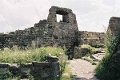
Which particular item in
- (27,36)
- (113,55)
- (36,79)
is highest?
(27,36)

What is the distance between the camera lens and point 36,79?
934 centimetres

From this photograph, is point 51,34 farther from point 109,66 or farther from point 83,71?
point 109,66

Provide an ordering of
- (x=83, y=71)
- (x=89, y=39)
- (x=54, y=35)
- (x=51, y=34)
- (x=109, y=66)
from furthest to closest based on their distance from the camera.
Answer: (x=89, y=39), (x=54, y=35), (x=51, y=34), (x=83, y=71), (x=109, y=66)

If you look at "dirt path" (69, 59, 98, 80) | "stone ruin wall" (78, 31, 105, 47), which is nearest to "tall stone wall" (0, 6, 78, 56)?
"stone ruin wall" (78, 31, 105, 47)

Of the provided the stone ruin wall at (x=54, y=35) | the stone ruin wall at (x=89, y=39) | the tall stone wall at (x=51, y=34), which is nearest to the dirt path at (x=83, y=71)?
the stone ruin wall at (x=54, y=35)

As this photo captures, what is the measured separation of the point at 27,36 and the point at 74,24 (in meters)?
4.46

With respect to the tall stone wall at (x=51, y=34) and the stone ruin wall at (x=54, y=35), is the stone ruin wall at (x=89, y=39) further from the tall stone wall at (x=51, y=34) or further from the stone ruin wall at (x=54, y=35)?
the tall stone wall at (x=51, y=34)

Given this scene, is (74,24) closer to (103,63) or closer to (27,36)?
(27,36)

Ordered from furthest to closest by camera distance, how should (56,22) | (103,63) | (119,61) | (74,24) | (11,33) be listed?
(74,24) → (56,22) → (11,33) → (103,63) → (119,61)

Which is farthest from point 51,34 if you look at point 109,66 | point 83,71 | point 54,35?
point 109,66

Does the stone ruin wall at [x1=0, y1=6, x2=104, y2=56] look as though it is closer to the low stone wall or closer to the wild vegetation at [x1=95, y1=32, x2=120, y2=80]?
the low stone wall

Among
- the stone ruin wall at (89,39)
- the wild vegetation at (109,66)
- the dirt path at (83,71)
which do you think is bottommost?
the dirt path at (83,71)

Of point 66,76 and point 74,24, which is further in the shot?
point 74,24

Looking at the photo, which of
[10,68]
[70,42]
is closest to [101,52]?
[70,42]
